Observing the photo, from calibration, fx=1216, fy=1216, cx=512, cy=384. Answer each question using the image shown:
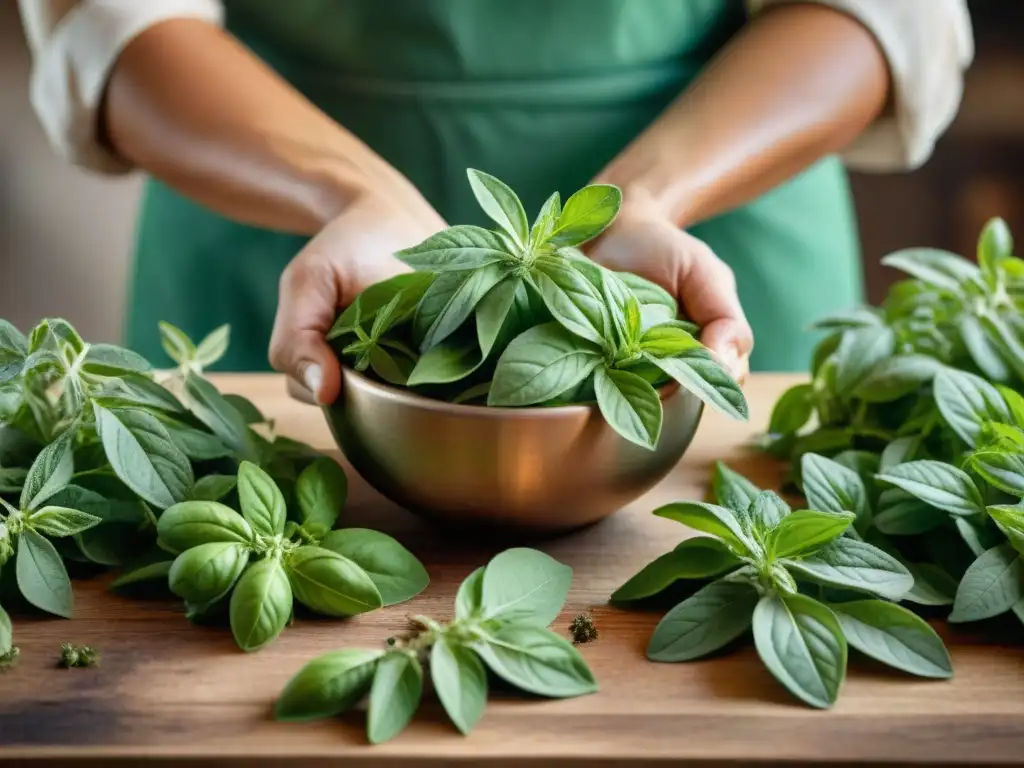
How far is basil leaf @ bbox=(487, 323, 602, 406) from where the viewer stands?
66 centimetres

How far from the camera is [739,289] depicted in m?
1.34

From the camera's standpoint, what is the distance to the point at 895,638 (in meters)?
0.63

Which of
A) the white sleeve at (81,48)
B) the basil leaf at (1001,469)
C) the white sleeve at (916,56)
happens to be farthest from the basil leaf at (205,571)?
the white sleeve at (916,56)

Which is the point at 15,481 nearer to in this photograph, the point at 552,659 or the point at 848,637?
the point at 552,659

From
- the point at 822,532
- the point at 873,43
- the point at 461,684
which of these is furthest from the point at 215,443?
the point at 873,43

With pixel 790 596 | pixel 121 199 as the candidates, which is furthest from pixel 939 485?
pixel 121 199

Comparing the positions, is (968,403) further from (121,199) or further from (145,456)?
(121,199)

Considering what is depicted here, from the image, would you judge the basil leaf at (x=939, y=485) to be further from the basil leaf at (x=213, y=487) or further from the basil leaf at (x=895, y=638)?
the basil leaf at (x=213, y=487)

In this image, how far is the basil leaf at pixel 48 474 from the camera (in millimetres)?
679

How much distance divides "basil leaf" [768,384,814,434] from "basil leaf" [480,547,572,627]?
0.98 feet

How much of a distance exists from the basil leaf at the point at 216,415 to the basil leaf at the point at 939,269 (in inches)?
19.0

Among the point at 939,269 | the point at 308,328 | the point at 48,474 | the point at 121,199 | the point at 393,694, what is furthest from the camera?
the point at 121,199

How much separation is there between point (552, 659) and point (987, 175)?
204cm

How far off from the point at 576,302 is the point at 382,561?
7.4 inches
